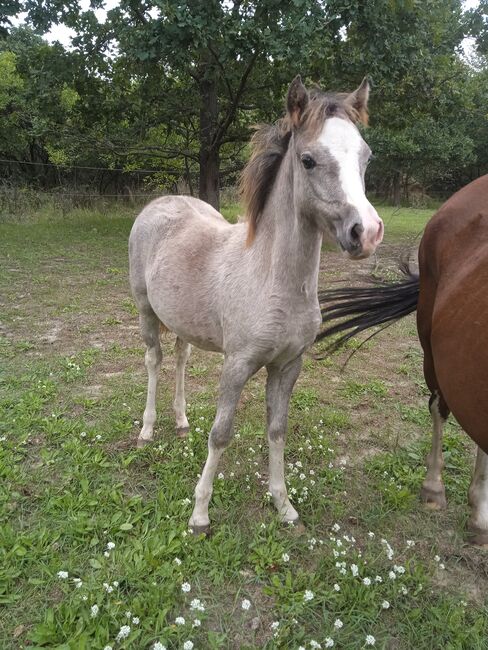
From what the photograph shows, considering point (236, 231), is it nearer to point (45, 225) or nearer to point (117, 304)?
point (117, 304)

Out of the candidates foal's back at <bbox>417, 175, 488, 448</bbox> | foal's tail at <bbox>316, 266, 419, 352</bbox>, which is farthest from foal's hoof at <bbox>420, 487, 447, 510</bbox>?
foal's tail at <bbox>316, 266, 419, 352</bbox>

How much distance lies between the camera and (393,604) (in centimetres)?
198

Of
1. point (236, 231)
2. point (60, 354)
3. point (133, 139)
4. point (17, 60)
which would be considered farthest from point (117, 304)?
point (17, 60)

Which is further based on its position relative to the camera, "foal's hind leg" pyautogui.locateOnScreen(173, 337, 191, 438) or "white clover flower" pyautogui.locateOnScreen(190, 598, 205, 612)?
"foal's hind leg" pyautogui.locateOnScreen(173, 337, 191, 438)

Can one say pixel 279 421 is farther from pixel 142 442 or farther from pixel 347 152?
pixel 347 152

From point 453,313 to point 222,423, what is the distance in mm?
1285

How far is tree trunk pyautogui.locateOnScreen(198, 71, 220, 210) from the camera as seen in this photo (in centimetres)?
954

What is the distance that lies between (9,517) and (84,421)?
1.00m

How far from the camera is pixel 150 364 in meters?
3.19

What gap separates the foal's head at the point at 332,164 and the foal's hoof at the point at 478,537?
1.88 meters

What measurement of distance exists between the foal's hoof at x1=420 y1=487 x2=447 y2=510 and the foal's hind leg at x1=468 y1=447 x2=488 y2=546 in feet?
0.56

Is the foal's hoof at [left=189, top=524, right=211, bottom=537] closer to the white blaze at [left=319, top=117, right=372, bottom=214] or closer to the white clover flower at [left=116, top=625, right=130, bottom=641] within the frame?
the white clover flower at [left=116, top=625, right=130, bottom=641]

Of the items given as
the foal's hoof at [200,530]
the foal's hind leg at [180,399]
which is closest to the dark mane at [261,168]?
the foal's hind leg at [180,399]

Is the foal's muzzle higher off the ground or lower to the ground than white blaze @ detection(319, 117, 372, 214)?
lower
